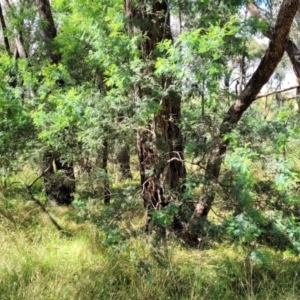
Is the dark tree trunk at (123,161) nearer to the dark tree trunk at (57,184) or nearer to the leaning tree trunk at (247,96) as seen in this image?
the dark tree trunk at (57,184)

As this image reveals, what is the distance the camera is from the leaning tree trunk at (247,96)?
10.5 feet

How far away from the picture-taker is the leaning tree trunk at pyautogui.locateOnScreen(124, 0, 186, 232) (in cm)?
336

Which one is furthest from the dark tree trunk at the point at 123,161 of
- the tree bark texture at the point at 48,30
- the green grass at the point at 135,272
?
the tree bark texture at the point at 48,30

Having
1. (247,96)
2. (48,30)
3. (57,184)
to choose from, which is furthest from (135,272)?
(48,30)

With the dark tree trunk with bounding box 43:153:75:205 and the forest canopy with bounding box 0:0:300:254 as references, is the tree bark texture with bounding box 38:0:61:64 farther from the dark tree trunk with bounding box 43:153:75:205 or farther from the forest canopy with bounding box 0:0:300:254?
the dark tree trunk with bounding box 43:153:75:205

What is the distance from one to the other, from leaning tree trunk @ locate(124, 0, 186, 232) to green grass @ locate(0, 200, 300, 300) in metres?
0.61

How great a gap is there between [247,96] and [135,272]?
2109 millimetres

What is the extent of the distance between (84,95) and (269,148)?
2.00 meters

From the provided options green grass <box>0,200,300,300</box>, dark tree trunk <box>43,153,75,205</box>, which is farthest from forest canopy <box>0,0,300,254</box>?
dark tree trunk <box>43,153,75,205</box>

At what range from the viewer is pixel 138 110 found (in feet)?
10.6

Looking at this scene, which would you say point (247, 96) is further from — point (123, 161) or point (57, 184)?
point (57, 184)

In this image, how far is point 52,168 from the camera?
6.32 metres

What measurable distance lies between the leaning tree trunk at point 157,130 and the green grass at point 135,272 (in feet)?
1.99

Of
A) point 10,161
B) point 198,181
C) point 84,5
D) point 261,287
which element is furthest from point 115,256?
point 84,5
